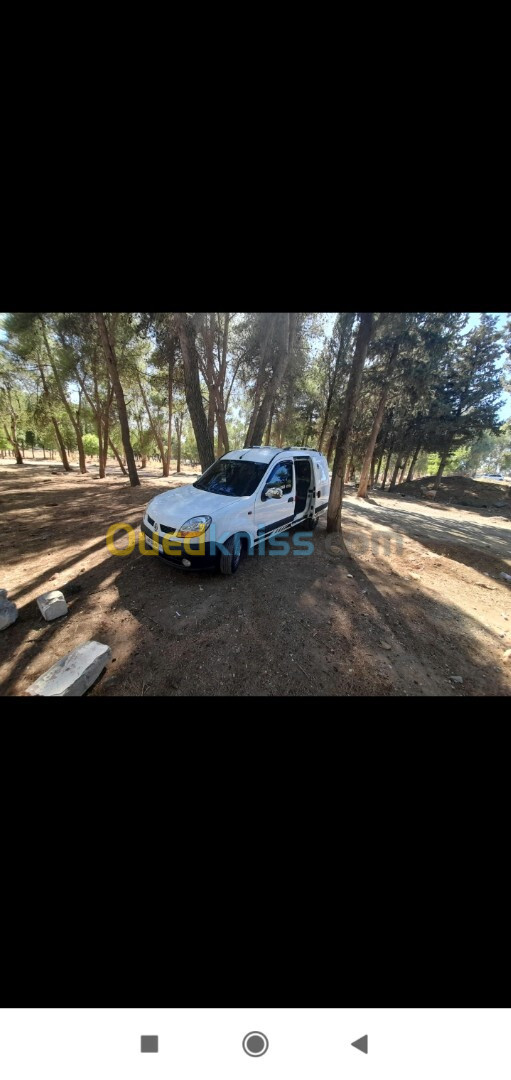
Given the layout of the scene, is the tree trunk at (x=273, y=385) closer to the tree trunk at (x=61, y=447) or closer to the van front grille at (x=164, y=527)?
the van front grille at (x=164, y=527)

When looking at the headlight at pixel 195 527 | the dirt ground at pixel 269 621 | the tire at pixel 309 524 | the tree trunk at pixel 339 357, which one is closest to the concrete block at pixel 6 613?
the dirt ground at pixel 269 621

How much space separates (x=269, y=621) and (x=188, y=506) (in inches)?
75.3

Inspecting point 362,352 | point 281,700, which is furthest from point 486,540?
point 281,700

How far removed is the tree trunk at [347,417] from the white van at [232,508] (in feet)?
1.86

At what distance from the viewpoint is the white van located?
12.6 ft

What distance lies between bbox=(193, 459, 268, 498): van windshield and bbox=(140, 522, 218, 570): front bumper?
3.41ft

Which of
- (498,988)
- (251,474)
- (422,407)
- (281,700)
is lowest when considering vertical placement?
(498,988)

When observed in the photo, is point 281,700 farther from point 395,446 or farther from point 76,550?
point 395,446
